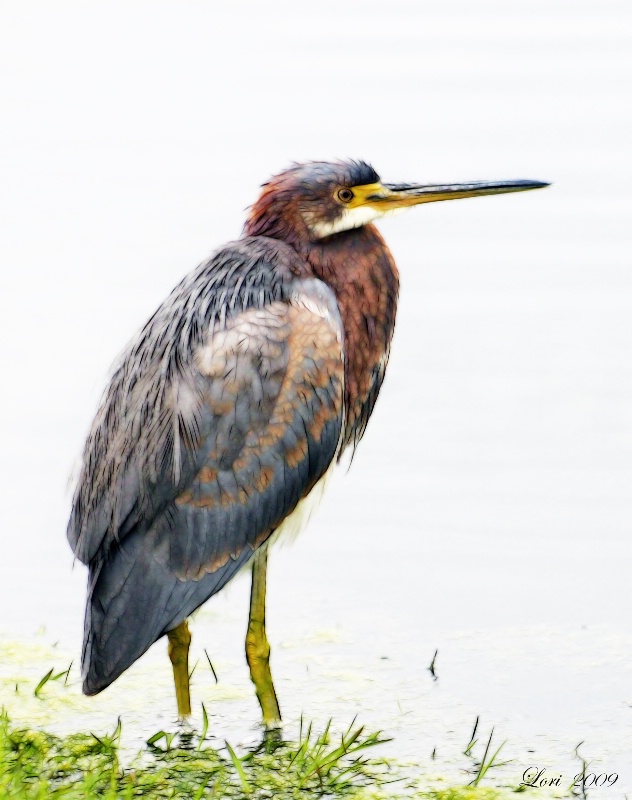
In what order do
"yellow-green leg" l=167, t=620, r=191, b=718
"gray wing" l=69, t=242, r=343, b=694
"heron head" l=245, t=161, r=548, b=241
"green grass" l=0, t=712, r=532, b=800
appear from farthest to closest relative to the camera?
1. "yellow-green leg" l=167, t=620, r=191, b=718
2. "heron head" l=245, t=161, r=548, b=241
3. "gray wing" l=69, t=242, r=343, b=694
4. "green grass" l=0, t=712, r=532, b=800

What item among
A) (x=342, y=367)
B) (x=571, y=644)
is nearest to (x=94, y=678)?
(x=342, y=367)

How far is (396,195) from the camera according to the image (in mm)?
4758

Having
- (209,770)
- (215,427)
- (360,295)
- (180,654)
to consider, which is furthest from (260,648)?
(360,295)

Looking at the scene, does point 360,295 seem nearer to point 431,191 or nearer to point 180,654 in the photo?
point 431,191

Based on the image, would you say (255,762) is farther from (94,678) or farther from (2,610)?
(2,610)

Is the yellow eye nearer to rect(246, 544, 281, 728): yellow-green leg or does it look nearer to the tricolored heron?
the tricolored heron

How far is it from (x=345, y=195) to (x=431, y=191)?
12.2 inches

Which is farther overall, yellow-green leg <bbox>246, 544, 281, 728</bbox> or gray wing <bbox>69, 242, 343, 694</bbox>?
yellow-green leg <bbox>246, 544, 281, 728</bbox>

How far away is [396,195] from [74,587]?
270cm

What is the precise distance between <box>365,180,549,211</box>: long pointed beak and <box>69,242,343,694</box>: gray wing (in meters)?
0.46

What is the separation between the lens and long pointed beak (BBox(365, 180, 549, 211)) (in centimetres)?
A: 474

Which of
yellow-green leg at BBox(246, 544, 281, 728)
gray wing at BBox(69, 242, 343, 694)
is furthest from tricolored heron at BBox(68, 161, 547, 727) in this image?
yellow-green leg at BBox(246, 544, 281, 728)

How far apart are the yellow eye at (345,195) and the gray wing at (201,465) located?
0.37m

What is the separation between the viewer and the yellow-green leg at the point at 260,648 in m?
4.79
